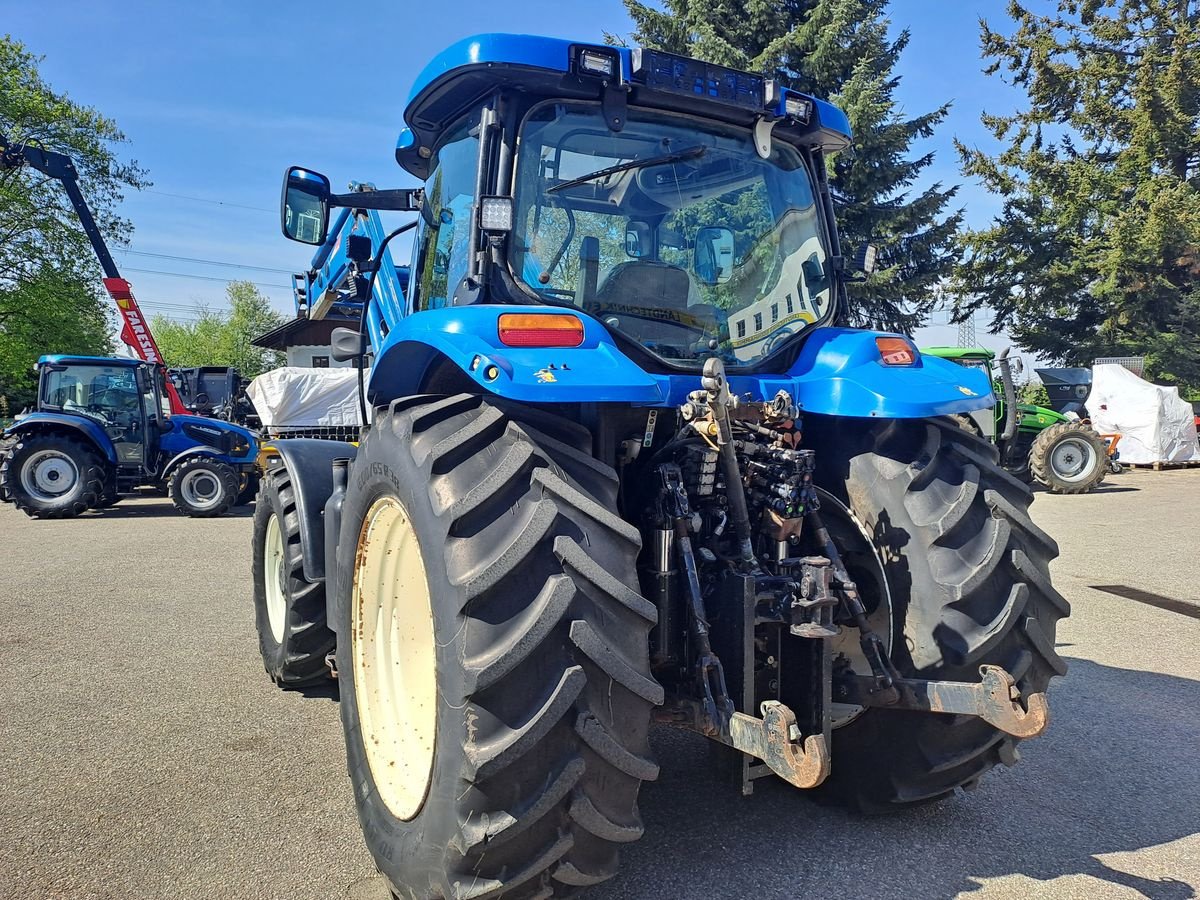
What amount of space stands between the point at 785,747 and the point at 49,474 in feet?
43.1

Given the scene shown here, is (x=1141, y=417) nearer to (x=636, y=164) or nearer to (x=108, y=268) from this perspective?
(x=636, y=164)

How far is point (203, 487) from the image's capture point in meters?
12.5

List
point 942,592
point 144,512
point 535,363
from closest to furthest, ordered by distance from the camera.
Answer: point 535,363 < point 942,592 < point 144,512

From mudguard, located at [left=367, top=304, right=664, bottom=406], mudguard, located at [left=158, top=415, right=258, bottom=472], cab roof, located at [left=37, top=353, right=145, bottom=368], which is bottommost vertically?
mudguard, located at [left=158, top=415, right=258, bottom=472]

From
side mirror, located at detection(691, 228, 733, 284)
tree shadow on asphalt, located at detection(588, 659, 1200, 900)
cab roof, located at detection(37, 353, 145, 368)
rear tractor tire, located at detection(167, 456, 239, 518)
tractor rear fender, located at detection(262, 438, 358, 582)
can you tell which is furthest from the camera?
cab roof, located at detection(37, 353, 145, 368)

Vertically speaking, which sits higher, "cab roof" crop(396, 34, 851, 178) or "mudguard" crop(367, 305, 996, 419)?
"cab roof" crop(396, 34, 851, 178)

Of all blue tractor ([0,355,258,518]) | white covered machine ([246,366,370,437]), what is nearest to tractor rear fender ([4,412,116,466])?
blue tractor ([0,355,258,518])

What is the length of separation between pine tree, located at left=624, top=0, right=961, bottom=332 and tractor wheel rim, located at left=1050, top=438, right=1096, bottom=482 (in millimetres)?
4288

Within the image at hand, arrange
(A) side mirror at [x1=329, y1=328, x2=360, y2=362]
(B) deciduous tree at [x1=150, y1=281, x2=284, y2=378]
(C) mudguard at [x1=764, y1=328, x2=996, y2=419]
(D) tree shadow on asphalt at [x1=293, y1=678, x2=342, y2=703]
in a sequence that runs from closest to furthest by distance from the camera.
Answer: (C) mudguard at [x1=764, y1=328, x2=996, y2=419] < (D) tree shadow on asphalt at [x1=293, y1=678, x2=342, y2=703] < (A) side mirror at [x1=329, y1=328, x2=360, y2=362] < (B) deciduous tree at [x1=150, y1=281, x2=284, y2=378]

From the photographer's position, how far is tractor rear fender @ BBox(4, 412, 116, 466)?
1206 cm

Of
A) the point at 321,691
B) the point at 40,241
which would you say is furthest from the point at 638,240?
the point at 40,241

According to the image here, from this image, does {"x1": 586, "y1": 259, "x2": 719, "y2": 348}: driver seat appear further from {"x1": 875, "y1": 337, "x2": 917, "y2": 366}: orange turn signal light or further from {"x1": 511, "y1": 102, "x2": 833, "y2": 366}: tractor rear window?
{"x1": 875, "y1": 337, "x2": 917, "y2": 366}: orange turn signal light

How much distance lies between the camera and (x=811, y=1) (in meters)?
17.9

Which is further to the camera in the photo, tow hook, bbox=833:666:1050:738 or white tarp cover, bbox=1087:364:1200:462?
white tarp cover, bbox=1087:364:1200:462
